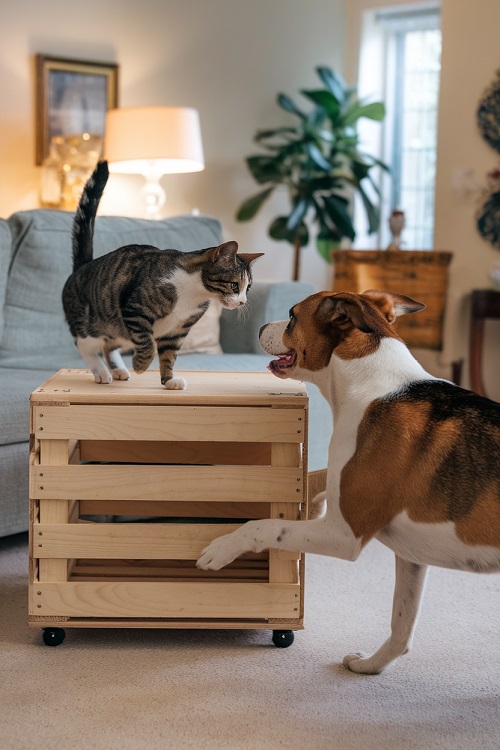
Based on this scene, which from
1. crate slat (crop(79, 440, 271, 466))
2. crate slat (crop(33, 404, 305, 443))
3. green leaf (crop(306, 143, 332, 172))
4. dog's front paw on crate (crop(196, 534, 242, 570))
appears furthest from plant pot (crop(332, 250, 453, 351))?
dog's front paw on crate (crop(196, 534, 242, 570))

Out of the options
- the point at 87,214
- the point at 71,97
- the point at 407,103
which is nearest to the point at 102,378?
the point at 87,214

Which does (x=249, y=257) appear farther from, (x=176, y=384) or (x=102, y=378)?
(x=102, y=378)

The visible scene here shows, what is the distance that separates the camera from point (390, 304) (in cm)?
197

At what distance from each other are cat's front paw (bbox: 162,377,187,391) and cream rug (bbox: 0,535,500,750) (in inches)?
21.9

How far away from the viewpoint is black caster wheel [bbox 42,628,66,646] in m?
2.04

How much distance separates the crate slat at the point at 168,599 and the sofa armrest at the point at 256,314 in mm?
1519

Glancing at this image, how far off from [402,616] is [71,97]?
371 cm

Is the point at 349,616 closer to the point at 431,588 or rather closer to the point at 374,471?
the point at 431,588

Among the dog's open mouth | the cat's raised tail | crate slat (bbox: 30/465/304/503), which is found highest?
the cat's raised tail

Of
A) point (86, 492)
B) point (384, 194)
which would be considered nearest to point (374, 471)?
point (86, 492)

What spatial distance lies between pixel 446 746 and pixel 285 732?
0.95 ft

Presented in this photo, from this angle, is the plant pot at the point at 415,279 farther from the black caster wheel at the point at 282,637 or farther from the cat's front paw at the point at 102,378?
the black caster wheel at the point at 282,637

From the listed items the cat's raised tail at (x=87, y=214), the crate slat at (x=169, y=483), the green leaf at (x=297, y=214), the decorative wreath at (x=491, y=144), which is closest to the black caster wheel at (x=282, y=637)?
the crate slat at (x=169, y=483)

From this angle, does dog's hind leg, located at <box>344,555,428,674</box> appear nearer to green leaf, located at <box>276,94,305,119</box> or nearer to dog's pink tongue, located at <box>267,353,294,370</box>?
dog's pink tongue, located at <box>267,353,294,370</box>
